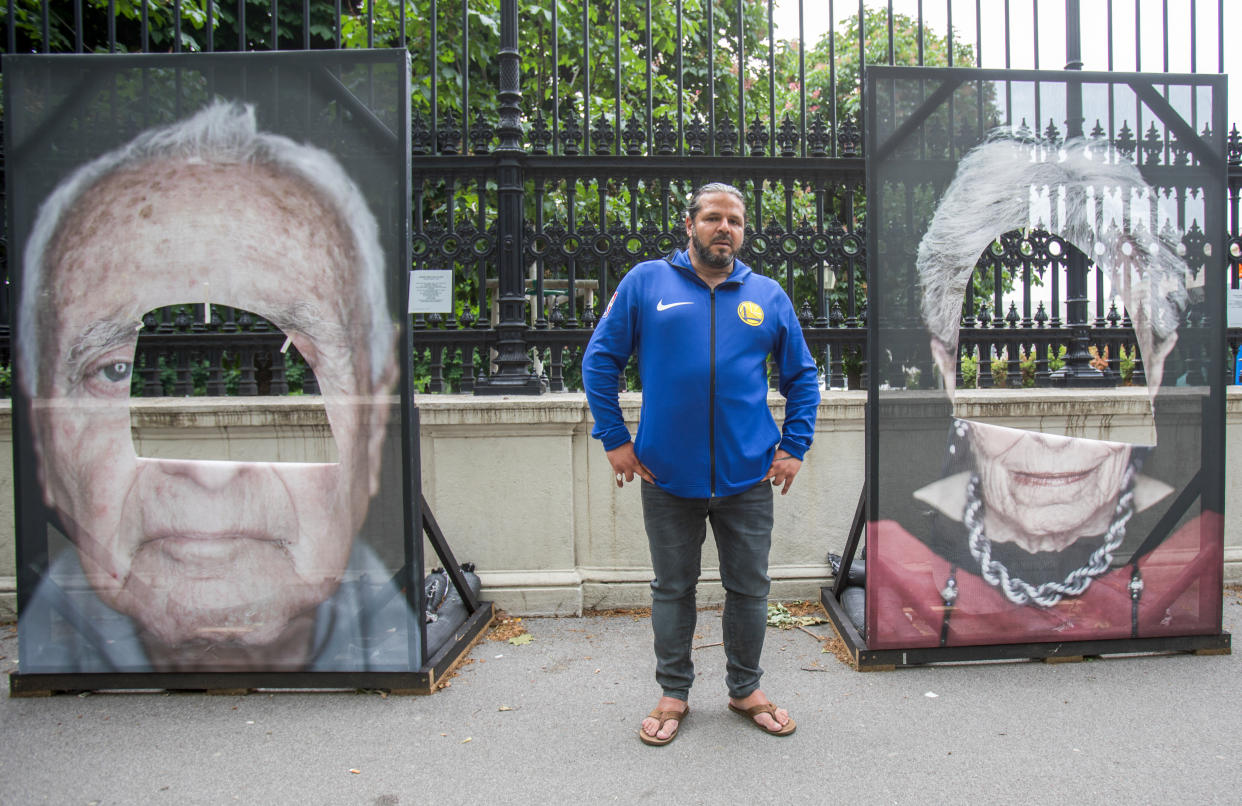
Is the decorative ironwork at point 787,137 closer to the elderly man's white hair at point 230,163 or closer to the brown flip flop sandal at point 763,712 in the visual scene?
the elderly man's white hair at point 230,163

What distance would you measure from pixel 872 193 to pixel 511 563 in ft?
8.71

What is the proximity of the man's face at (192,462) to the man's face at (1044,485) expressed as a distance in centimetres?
278

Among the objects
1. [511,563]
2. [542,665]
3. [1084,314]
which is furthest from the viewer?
[1084,314]

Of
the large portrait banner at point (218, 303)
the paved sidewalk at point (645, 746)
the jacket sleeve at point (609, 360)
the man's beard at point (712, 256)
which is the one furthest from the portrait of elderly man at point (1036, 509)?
the large portrait banner at point (218, 303)

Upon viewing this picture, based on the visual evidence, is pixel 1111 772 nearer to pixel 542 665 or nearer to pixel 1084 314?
pixel 542 665

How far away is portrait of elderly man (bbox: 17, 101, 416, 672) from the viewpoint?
363 cm

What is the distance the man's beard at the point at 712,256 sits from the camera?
10.2ft

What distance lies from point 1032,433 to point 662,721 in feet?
7.28

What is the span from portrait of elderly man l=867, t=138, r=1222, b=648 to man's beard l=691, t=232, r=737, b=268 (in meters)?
1.17

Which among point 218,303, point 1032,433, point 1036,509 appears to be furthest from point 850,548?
point 218,303

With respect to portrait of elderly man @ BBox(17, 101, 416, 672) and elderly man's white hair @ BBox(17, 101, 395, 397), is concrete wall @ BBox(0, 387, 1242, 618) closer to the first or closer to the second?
portrait of elderly man @ BBox(17, 101, 416, 672)

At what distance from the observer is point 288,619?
12.0ft

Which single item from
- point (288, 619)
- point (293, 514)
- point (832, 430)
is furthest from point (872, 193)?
point (288, 619)

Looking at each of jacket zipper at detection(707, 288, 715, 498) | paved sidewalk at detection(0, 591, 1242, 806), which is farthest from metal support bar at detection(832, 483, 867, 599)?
jacket zipper at detection(707, 288, 715, 498)
